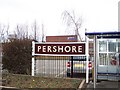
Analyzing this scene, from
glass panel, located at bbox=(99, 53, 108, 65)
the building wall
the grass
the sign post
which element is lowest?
the grass

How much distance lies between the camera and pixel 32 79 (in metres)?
9.62

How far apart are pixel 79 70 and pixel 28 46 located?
3.19 m

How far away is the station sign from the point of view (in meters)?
10.4

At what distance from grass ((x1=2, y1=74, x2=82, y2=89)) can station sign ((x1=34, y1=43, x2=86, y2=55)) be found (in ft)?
4.83

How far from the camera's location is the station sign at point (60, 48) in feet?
34.0

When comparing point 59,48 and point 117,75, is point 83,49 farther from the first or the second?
point 117,75

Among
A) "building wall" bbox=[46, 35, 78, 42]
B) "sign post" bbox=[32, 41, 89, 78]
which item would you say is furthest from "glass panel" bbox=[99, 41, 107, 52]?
"building wall" bbox=[46, 35, 78, 42]

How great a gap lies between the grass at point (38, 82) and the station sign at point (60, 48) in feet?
4.83

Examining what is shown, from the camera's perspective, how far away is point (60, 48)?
10.6 meters

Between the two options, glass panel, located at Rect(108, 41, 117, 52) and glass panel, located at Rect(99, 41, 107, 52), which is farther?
glass panel, located at Rect(99, 41, 107, 52)

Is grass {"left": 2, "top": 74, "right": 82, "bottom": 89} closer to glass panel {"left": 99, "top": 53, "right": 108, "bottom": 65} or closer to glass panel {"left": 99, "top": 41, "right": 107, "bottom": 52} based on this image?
glass panel {"left": 99, "top": 53, "right": 108, "bottom": 65}

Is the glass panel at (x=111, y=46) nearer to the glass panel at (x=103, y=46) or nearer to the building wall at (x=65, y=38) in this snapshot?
the glass panel at (x=103, y=46)

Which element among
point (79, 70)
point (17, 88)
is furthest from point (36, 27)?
point (17, 88)

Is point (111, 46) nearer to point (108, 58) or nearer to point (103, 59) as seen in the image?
point (108, 58)
